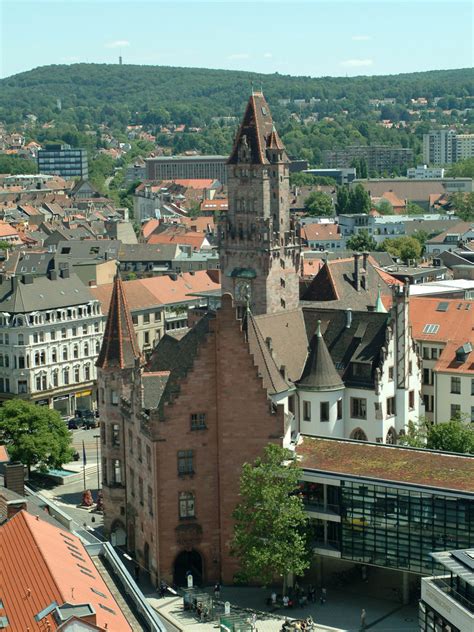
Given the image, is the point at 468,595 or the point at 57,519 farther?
the point at 57,519

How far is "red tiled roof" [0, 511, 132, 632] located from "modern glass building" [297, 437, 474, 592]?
2028cm

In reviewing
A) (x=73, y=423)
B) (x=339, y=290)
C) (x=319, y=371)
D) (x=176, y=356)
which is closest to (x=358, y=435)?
(x=319, y=371)

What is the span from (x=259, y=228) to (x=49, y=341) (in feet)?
114

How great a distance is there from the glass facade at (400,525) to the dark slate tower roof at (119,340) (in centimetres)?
2330

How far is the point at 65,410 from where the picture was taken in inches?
6299

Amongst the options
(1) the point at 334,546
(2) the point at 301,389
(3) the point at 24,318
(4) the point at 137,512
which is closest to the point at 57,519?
(4) the point at 137,512

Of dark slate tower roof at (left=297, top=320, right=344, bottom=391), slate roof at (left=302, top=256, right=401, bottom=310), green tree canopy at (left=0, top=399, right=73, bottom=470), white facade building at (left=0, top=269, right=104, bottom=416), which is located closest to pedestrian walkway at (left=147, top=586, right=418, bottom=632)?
dark slate tower roof at (left=297, top=320, right=344, bottom=391)

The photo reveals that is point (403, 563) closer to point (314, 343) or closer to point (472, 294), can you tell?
point (314, 343)

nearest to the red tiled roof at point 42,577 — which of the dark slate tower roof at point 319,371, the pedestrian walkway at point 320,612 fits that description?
the pedestrian walkway at point 320,612

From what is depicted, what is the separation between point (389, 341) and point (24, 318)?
51585mm

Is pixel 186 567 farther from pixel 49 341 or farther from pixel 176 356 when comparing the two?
pixel 49 341

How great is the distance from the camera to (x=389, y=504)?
95.2 metres

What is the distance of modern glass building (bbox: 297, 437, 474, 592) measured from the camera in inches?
3652

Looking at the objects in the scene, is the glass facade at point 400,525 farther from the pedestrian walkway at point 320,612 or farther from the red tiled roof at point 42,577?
the red tiled roof at point 42,577
